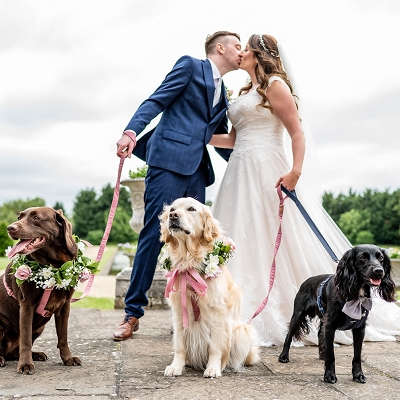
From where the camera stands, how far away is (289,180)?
4012 mm

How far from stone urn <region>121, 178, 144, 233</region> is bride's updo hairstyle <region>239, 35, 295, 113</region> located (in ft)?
13.4

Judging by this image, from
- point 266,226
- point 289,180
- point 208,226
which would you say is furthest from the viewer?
point 266,226

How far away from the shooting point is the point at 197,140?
4.16 metres

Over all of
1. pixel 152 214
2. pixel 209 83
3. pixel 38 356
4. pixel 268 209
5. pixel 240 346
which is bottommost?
pixel 38 356

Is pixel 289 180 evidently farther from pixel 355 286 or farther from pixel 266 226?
pixel 355 286

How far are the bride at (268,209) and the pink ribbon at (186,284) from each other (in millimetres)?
1207

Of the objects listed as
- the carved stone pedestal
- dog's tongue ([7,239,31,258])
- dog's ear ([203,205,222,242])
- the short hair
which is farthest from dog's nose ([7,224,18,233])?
the carved stone pedestal

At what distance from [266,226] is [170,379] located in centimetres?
184

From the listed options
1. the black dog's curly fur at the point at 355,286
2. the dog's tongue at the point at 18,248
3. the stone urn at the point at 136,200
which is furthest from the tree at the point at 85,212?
the black dog's curly fur at the point at 355,286

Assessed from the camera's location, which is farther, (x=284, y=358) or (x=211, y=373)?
(x=284, y=358)

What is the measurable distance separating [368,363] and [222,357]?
1.17m

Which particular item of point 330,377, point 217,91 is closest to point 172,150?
point 217,91

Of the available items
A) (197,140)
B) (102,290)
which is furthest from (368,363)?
(102,290)

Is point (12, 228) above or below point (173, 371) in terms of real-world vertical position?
above
